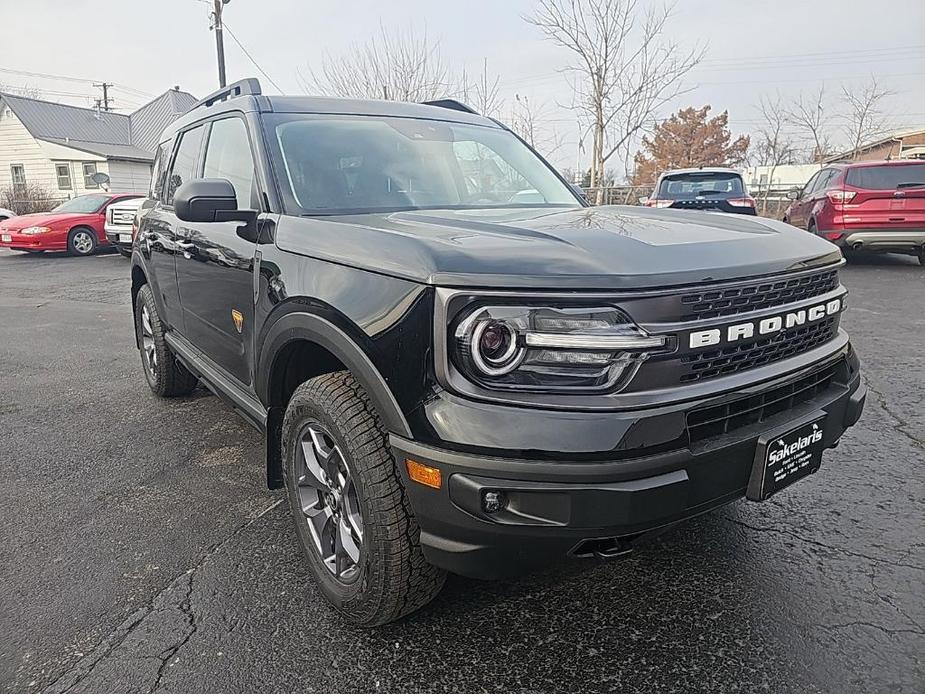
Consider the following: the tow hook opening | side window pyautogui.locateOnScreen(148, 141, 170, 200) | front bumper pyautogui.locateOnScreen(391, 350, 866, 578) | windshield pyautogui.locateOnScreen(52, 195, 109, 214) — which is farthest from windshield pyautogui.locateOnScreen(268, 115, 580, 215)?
windshield pyautogui.locateOnScreen(52, 195, 109, 214)

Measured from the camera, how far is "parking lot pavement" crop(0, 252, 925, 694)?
79.9 inches

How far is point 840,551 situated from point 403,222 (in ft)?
6.94

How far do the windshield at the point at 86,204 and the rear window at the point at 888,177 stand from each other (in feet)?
51.2

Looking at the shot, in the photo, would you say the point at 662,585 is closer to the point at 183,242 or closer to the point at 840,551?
the point at 840,551

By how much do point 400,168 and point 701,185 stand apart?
30.0ft

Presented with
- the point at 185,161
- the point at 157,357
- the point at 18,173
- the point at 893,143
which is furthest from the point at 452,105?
the point at 18,173

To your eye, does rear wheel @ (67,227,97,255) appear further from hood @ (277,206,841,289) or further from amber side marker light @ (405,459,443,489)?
amber side marker light @ (405,459,443,489)

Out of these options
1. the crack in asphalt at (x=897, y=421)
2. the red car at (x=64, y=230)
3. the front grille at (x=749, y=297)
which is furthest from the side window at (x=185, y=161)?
the red car at (x=64, y=230)

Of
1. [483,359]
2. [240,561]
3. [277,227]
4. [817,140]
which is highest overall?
[817,140]

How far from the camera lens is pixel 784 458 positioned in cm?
200

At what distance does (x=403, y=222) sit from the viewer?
2.42 m

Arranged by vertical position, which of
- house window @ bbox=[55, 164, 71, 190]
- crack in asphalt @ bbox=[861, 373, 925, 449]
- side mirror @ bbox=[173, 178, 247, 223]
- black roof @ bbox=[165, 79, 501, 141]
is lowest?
crack in asphalt @ bbox=[861, 373, 925, 449]

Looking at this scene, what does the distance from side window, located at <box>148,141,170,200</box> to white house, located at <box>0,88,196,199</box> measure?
92.9 feet

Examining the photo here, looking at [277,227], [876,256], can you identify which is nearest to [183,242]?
[277,227]
